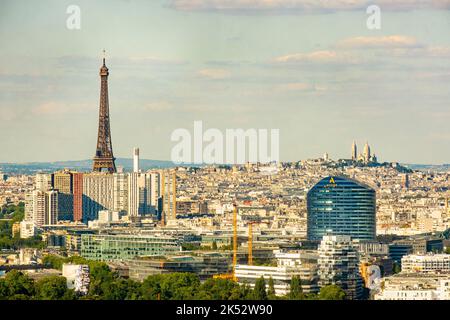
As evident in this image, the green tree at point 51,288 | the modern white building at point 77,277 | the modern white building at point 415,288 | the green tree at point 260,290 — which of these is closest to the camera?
the green tree at point 260,290

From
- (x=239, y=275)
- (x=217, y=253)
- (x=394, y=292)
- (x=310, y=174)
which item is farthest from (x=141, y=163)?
(x=394, y=292)

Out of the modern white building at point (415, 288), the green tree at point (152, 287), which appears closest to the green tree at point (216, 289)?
the green tree at point (152, 287)

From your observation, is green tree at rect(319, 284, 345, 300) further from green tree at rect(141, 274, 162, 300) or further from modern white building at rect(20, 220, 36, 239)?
modern white building at rect(20, 220, 36, 239)

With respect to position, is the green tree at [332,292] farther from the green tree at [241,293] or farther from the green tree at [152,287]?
the green tree at [152,287]

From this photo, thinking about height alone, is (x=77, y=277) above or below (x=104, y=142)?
below

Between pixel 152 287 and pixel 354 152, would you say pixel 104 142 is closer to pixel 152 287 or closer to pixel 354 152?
pixel 354 152

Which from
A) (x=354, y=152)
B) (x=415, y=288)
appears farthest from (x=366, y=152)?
(x=415, y=288)
